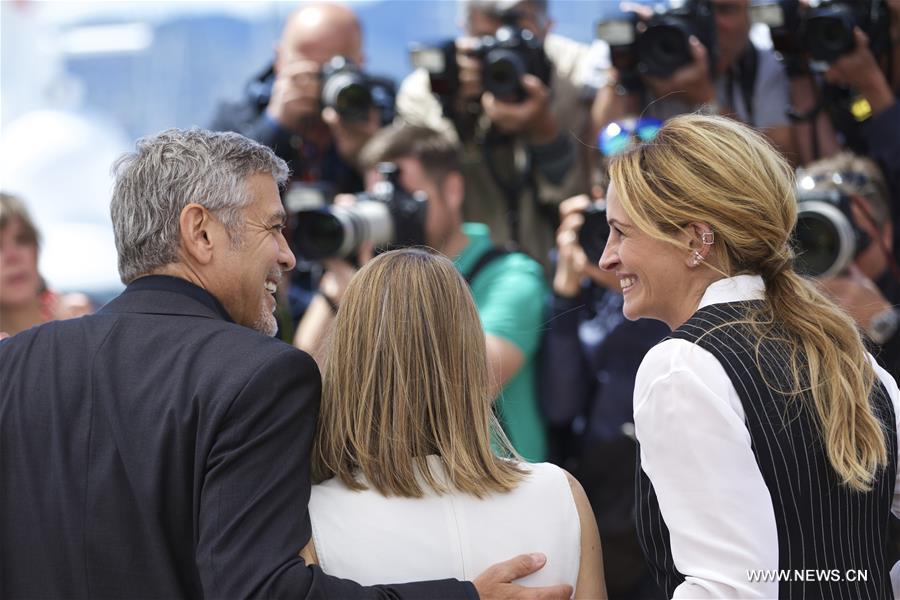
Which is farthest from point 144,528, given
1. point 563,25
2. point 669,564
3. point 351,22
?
point 563,25

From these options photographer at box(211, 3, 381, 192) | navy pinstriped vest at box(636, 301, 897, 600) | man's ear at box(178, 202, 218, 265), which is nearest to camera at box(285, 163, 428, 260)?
photographer at box(211, 3, 381, 192)

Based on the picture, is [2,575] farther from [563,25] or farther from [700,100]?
[563,25]

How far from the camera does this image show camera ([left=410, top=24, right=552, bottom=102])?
147 inches

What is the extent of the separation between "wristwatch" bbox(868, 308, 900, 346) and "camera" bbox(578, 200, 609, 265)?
728 millimetres

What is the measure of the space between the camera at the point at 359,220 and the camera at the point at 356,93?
0.45 meters

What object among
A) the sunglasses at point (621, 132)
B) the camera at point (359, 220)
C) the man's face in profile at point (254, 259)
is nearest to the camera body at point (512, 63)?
the camera at point (359, 220)

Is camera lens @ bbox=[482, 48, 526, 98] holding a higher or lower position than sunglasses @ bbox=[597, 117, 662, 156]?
higher

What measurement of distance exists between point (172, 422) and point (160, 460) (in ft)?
0.19

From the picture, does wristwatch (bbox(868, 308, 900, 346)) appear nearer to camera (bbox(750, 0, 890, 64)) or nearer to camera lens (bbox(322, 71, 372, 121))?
camera (bbox(750, 0, 890, 64))

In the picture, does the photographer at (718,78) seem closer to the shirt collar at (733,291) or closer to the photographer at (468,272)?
the photographer at (468,272)

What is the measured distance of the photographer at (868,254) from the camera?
2.85 m

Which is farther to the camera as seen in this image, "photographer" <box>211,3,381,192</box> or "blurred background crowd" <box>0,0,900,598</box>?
"photographer" <box>211,3,381,192</box>

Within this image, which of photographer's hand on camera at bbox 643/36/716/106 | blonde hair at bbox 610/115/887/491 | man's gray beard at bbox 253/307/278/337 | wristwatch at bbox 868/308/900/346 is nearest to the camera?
blonde hair at bbox 610/115/887/491

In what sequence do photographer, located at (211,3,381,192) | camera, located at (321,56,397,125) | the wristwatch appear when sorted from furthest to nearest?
photographer, located at (211,3,381,192), camera, located at (321,56,397,125), the wristwatch
